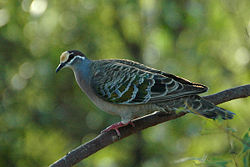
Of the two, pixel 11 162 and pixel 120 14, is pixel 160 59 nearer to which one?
pixel 120 14

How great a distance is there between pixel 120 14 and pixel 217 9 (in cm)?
193

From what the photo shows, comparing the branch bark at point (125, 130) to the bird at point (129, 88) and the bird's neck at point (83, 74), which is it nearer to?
the bird at point (129, 88)

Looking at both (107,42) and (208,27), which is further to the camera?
(107,42)

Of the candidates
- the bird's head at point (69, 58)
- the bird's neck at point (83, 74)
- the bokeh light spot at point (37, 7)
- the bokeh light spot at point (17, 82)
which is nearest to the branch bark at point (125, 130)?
the bird's neck at point (83, 74)

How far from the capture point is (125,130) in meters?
3.29

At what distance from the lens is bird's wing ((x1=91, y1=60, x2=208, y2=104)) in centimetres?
317

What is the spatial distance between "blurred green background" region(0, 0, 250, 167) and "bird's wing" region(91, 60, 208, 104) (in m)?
1.78

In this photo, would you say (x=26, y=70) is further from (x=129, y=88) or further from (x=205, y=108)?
(x=205, y=108)

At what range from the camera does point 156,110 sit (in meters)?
3.27

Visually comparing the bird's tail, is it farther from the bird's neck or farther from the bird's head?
the bird's head

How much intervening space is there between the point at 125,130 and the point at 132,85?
1.23ft

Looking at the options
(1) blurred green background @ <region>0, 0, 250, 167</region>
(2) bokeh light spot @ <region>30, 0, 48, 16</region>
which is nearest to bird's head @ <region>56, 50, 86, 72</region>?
(2) bokeh light spot @ <region>30, 0, 48, 16</region>

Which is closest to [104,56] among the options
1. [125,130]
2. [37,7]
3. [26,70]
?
[26,70]

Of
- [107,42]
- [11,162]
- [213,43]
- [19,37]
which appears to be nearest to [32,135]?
[11,162]
